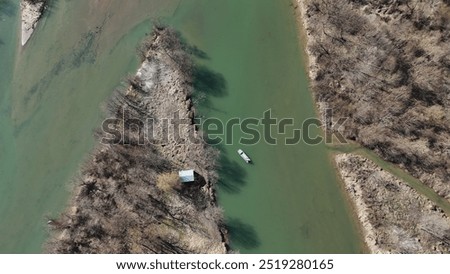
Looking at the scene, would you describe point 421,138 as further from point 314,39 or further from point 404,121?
point 314,39

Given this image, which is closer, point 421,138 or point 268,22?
point 421,138

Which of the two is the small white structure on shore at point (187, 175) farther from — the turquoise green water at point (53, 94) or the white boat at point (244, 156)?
the turquoise green water at point (53, 94)

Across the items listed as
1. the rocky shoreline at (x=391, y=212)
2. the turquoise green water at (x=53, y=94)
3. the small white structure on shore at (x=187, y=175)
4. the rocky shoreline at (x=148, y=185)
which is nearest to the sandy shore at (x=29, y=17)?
the turquoise green water at (x=53, y=94)

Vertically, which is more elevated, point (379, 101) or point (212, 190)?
point (379, 101)

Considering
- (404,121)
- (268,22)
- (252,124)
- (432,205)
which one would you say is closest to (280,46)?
(268,22)

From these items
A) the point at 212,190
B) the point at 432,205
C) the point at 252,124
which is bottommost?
the point at 432,205
